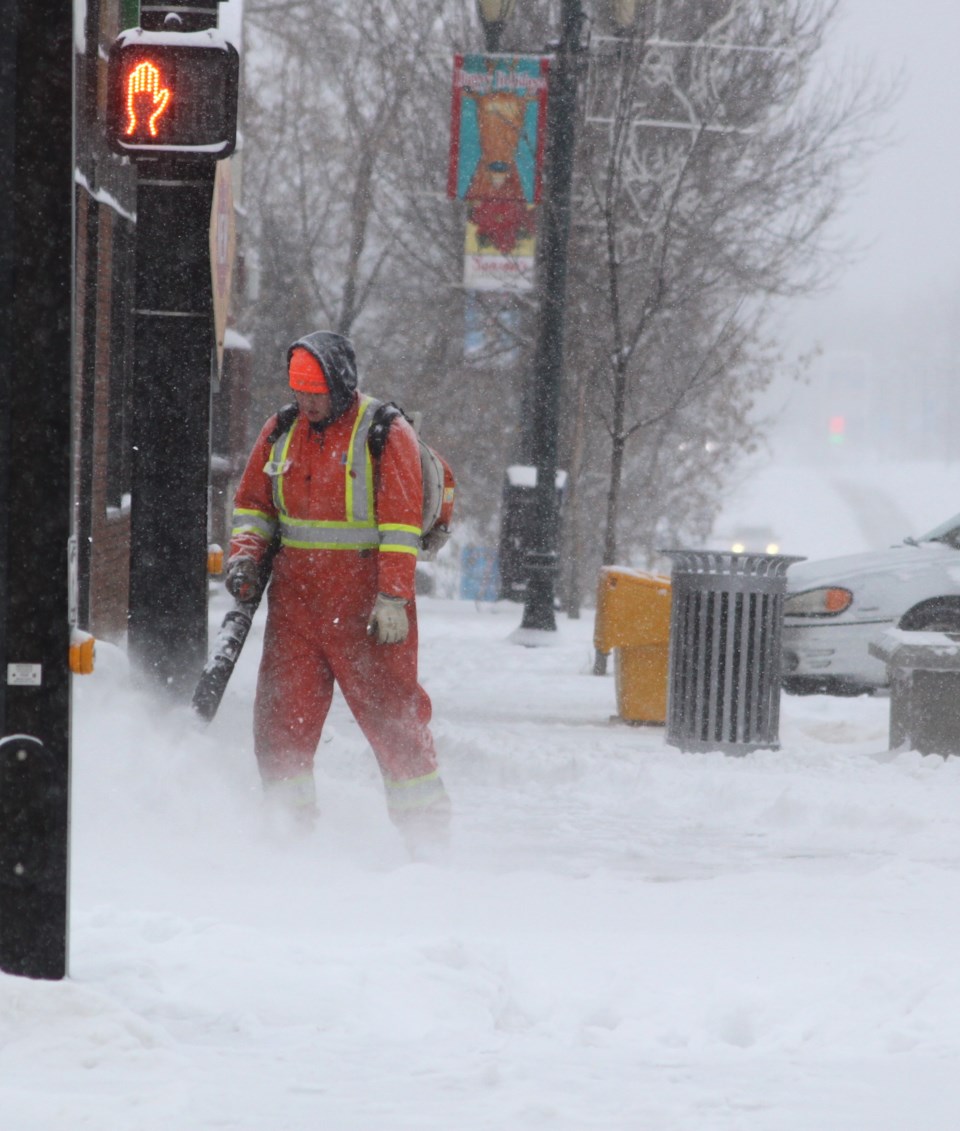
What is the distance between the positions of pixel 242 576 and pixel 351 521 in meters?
0.43

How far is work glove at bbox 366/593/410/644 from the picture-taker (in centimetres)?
578

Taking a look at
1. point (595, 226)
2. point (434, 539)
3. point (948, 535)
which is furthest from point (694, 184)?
point (434, 539)

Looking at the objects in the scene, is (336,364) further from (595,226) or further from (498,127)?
(595,226)

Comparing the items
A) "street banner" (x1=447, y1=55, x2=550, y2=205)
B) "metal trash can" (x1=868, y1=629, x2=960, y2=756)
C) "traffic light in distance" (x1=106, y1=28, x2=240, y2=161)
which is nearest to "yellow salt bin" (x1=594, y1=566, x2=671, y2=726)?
"metal trash can" (x1=868, y1=629, x2=960, y2=756)

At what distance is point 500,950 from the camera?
4.66m

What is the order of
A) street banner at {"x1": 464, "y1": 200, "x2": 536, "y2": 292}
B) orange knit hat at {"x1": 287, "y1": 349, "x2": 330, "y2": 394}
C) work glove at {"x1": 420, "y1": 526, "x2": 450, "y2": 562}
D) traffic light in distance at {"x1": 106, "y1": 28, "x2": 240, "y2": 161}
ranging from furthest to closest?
street banner at {"x1": 464, "y1": 200, "x2": 536, "y2": 292} → work glove at {"x1": 420, "y1": 526, "x2": 450, "y2": 562} → orange knit hat at {"x1": 287, "y1": 349, "x2": 330, "y2": 394} → traffic light in distance at {"x1": 106, "y1": 28, "x2": 240, "y2": 161}

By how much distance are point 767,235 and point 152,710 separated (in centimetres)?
1510

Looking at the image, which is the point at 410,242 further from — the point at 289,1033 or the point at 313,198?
the point at 289,1033

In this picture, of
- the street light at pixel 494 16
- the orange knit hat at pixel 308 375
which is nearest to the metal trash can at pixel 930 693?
the orange knit hat at pixel 308 375

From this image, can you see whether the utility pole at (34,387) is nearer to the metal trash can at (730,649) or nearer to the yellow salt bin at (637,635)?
the metal trash can at (730,649)

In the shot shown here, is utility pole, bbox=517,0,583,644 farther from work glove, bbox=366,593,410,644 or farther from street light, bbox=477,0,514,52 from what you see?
work glove, bbox=366,593,410,644

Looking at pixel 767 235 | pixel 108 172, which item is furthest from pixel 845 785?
pixel 767 235

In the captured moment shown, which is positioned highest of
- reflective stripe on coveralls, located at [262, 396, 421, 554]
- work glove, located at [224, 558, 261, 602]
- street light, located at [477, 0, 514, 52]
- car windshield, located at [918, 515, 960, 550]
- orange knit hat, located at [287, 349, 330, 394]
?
street light, located at [477, 0, 514, 52]

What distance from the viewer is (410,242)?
26.1m
